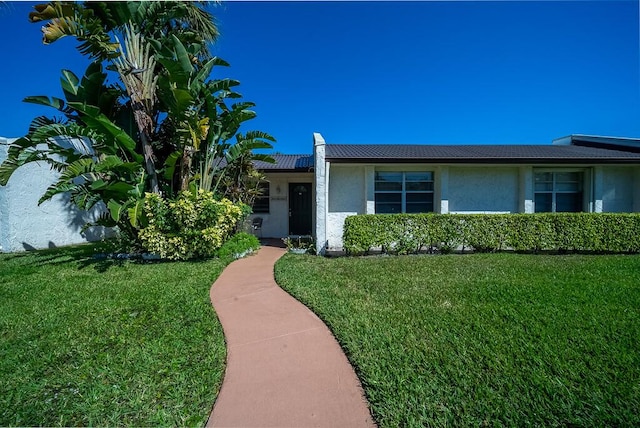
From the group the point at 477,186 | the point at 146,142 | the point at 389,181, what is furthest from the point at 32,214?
the point at 477,186

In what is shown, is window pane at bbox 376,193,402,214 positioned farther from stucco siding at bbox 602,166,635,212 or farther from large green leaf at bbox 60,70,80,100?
large green leaf at bbox 60,70,80,100

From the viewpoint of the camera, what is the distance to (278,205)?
1242 centimetres

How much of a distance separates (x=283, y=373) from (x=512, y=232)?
8.92 metres

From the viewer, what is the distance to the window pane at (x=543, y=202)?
34.2 feet

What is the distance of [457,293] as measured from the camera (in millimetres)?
4820

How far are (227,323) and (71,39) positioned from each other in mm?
8111

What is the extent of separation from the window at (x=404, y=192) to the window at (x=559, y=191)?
427 centimetres

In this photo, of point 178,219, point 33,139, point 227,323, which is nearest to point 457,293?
point 227,323

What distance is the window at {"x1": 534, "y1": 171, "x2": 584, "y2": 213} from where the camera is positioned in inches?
410

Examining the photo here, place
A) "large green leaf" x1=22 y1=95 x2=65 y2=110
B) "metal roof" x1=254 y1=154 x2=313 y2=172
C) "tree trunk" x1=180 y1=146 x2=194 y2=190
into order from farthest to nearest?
1. "metal roof" x1=254 y1=154 x2=313 y2=172
2. "tree trunk" x1=180 y1=146 x2=194 y2=190
3. "large green leaf" x1=22 y1=95 x2=65 y2=110

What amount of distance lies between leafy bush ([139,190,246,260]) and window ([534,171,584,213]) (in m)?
11.7

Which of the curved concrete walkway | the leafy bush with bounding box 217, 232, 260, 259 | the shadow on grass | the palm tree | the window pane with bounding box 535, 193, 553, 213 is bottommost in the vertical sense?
the curved concrete walkway

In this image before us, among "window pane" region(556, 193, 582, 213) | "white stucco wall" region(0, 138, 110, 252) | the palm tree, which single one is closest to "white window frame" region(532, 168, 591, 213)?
"window pane" region(556, 193, 582, 213)

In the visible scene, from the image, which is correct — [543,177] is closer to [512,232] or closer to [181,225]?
[512,232]
